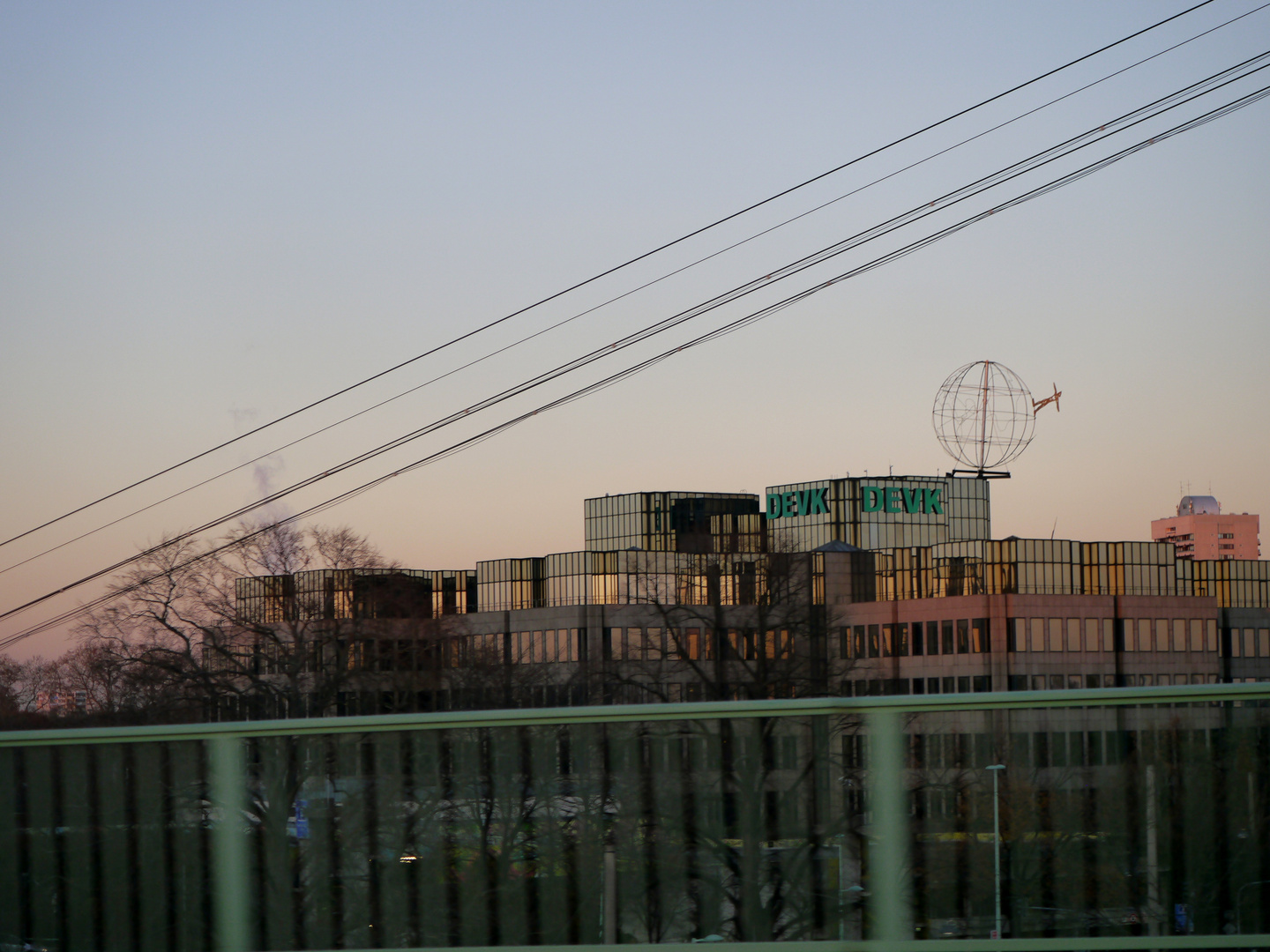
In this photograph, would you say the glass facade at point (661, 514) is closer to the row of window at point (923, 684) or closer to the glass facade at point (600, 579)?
the glass facade at point (600, 579)

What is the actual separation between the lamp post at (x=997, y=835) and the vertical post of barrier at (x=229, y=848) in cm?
273

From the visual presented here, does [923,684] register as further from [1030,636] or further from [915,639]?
[1030,636]

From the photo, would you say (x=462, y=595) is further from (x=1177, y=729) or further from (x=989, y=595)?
(x=1177, y=729)

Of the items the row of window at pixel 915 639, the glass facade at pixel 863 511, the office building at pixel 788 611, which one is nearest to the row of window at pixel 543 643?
the office building at pixel 788 611

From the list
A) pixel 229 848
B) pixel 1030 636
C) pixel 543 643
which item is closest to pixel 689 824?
pixel 229 848

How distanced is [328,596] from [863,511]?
88.7 meters

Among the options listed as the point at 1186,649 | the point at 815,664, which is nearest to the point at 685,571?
the point at 815,664

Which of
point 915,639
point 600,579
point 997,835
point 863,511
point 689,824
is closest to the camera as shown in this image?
point 997,835

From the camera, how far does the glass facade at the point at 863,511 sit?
13988cm

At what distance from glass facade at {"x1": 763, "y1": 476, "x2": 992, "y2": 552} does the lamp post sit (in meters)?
133

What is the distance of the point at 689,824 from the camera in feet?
16.4

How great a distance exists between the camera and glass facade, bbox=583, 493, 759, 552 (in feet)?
457

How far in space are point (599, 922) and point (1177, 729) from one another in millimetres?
2124

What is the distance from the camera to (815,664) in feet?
221
